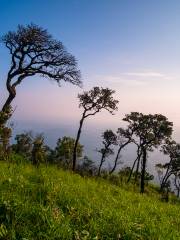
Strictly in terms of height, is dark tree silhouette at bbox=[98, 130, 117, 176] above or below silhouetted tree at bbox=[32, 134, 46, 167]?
above

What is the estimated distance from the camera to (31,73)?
126ft

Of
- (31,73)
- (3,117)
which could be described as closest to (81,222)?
(3,117)

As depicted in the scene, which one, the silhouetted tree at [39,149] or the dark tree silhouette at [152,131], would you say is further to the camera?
the dark tree silhouette at [152,131]

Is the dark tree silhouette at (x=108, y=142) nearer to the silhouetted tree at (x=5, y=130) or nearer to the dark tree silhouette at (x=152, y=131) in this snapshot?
the dark tree silhouette at (x=152, y=131)

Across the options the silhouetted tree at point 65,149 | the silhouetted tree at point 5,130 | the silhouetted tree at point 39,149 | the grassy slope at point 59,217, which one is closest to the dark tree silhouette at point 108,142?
the silhouetted tree at point 65,149

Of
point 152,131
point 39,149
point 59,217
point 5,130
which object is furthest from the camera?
point 152,131

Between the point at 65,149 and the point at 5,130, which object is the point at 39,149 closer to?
the point at 5,130

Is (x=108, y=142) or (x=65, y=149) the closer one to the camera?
(x=108, y=142)

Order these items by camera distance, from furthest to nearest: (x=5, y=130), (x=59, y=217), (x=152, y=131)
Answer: (x=152, y=131)
(x=5, y=130)
(x=59, y=217)

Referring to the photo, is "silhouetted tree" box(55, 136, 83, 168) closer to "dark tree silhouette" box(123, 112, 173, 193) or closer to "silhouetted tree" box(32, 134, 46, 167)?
"dark tree silhouette" box(123, 112, 173, 193)

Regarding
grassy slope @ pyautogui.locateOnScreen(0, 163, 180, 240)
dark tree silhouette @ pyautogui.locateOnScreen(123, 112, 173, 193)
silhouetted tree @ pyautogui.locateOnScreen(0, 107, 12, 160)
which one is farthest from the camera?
dark tree silhouette @ pyautogui.locateOnScreen(123, 112, 173, 193)

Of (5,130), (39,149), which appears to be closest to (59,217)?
(5,130)

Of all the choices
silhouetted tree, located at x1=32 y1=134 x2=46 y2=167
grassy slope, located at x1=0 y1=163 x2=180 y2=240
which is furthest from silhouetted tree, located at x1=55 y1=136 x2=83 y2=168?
grassy slope, located at x1=0 y1=163 x2=180 y2=240

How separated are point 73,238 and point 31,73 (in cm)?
3256
